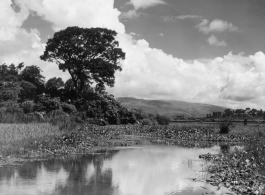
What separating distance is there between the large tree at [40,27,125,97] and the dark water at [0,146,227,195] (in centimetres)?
2570

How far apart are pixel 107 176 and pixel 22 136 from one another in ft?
31.3

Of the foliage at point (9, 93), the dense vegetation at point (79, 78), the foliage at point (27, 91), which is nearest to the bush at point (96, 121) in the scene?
Answer: the dense vegetation at point (79, 78)

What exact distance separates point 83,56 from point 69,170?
30.0m

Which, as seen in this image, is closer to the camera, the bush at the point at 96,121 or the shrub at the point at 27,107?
the shrub at the point at 27,107

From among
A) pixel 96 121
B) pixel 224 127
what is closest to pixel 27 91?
pixel 96 121

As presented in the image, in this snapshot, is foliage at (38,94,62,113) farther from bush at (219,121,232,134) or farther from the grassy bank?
bush at (219,121,232,134)

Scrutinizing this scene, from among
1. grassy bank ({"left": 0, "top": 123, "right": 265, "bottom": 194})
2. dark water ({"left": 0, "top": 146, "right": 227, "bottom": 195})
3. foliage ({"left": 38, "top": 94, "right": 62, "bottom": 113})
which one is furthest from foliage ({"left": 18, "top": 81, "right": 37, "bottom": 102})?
dark water ({"left": 0, "top": 146, "right": 227, "bottom": 195})

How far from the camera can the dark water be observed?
446 inches

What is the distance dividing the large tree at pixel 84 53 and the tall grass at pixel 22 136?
1927 centimetres

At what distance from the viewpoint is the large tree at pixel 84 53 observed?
4316 cm

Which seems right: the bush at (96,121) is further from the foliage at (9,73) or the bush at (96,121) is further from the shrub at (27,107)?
the foliage at (9,73)

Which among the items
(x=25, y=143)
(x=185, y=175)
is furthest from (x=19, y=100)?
(x=185, y=175)

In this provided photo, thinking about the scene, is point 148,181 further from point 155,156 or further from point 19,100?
point 19,100

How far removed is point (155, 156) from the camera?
19.5 m
